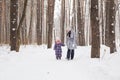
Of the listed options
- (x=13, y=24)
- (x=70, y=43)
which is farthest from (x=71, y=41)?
(x=13, y=24)

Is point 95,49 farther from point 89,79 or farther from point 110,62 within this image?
point 89,79

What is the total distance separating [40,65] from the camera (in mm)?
12336

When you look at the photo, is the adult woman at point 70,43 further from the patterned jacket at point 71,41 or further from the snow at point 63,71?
the snow at point 63,71

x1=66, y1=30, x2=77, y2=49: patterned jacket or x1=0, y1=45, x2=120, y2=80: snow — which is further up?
x1=66, y1=30, x2=77, y2=49: patterned jacket

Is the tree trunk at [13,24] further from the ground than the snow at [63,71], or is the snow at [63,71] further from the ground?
the tree trunk at [13,24]

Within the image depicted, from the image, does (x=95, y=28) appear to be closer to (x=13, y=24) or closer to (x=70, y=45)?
(x=70, y=45)

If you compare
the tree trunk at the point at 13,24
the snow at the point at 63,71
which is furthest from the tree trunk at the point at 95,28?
the tree trunk at the point at 13,24

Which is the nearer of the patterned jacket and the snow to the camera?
the snow

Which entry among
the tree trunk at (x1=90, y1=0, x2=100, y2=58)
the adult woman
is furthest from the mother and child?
the tree trunk at (x1=90, y1=0, x2=100, y2=58)

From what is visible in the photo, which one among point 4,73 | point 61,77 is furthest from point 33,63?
point 61,77

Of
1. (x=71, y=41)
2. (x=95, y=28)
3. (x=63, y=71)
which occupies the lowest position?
(x=63, y=71)

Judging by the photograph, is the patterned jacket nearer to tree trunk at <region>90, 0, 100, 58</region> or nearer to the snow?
tree trunk at <region>90, 0, 100, 58</region>

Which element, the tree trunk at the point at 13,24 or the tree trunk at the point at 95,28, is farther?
the tree trunk at the point at 13,24

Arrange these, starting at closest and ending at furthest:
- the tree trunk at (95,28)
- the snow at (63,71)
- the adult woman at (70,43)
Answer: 1. the snow at (63,71)
2. the tree trunk at (95,28)
3. the adult woman at (70,43)
